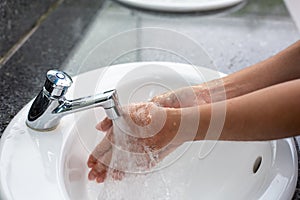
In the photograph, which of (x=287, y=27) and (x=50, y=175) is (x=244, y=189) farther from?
(x=287, y=27)

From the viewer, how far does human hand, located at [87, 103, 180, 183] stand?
680 millimetres

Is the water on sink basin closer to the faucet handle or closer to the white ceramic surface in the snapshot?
the faucet handle

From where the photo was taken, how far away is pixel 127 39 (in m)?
1.01

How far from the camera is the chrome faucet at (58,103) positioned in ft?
2.13

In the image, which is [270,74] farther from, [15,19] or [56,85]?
[15,19]

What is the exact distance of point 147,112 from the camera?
27.2 inches

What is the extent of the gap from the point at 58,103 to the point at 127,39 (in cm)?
38

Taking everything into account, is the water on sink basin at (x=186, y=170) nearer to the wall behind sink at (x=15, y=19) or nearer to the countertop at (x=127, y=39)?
the countertop at (x=127, y=39)

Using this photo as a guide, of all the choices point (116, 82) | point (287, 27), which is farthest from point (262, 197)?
point (287, 27)

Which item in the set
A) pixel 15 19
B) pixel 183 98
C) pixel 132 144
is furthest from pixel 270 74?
pixel 15 19

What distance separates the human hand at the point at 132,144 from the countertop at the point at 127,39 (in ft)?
0.54

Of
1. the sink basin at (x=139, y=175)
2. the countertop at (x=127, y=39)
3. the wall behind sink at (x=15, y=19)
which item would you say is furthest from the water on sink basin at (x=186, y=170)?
the wall behind sink at (x=15, y=19)

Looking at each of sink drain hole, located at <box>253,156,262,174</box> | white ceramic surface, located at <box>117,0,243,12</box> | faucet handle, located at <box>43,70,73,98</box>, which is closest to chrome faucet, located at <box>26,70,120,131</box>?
faucet handle, located at <box>43,70,73,98</box>

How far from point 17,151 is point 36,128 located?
50mm
